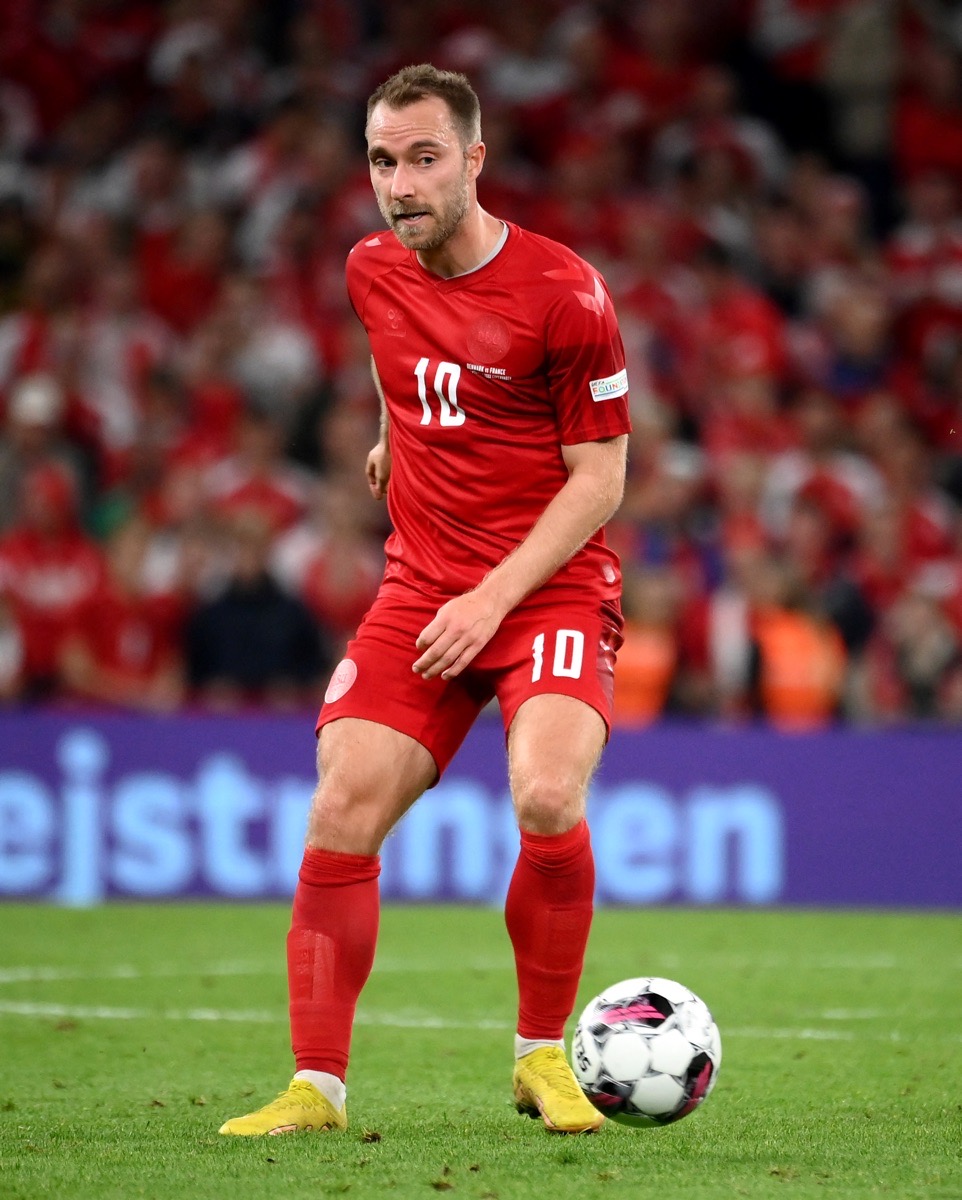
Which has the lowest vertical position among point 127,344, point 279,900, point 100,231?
point 279,900

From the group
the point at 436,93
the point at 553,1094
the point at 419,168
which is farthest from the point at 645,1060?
the point at 436,93

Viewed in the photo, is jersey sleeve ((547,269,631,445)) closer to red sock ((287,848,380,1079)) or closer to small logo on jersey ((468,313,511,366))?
small logo on jersey ((468,313,511,366))

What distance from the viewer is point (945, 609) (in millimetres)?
11320

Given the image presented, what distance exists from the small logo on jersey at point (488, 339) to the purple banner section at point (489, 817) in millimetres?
5721

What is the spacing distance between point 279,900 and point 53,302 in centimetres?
481

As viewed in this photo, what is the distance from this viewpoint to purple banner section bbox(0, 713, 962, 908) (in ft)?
33.9

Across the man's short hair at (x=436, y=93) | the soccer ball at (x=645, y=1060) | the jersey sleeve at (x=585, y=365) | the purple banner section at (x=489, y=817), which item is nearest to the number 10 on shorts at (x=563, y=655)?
the jersey sleeve at (x=585, y=365)

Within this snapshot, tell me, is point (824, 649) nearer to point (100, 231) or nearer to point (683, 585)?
point (683, 585)

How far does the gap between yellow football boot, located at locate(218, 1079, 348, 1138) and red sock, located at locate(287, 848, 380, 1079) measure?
0.22 ft

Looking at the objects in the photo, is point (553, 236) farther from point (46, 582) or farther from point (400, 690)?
point (400, 690)

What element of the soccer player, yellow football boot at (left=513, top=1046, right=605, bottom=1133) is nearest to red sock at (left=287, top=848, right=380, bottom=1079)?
the soccer player

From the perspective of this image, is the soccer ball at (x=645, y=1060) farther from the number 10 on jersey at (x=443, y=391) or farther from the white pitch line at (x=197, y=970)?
the white pitch line at (x=197, y=970)

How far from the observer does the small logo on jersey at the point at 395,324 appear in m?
4.89

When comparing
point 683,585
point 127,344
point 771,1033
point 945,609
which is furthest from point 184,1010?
point 127,344
